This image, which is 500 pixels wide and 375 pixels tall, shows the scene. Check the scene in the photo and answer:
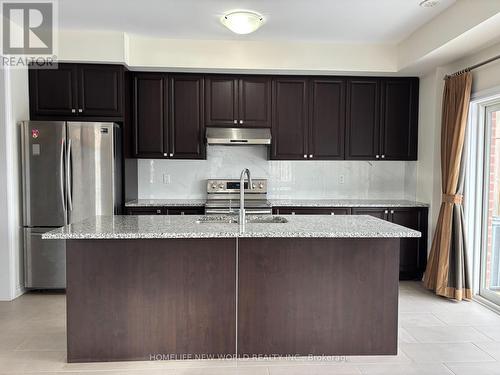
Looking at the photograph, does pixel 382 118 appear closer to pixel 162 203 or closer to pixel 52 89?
pixel 162 203

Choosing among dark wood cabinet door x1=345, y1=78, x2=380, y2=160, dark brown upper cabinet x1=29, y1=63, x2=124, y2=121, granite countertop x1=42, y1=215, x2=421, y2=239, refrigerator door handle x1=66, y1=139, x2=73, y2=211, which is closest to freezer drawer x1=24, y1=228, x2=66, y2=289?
refrigerator door handle x1=66, y1=139, x2=73, y2=211

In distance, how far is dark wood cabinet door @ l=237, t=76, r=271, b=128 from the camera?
4.67 metres

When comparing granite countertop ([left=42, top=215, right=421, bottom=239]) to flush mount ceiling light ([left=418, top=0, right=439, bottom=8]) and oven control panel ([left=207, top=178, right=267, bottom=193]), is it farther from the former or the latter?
oven control panel ([left=207, top=178, right=267, bottom=193])

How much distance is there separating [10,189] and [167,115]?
1807 millimetres

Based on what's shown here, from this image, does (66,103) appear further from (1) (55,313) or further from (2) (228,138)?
(1) (55,313)

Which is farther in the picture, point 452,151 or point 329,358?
point 452,151

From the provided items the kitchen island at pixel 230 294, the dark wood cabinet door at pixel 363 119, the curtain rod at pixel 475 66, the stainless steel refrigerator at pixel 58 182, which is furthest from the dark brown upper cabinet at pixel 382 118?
the stainless steel refrigerator at pixel 58 182

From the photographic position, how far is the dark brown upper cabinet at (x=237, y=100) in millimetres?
4645

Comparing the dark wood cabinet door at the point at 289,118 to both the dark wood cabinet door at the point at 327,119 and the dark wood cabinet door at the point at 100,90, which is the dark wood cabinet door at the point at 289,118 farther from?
the dark wood cabinet door at the point at 100,90

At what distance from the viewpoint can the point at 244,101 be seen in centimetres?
468

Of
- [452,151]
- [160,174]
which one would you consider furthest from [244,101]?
[452,151]

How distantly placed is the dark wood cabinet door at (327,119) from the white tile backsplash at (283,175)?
324 mm

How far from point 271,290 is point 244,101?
267cm

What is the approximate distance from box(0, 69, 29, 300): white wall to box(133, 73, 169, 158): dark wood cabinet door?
120cm
